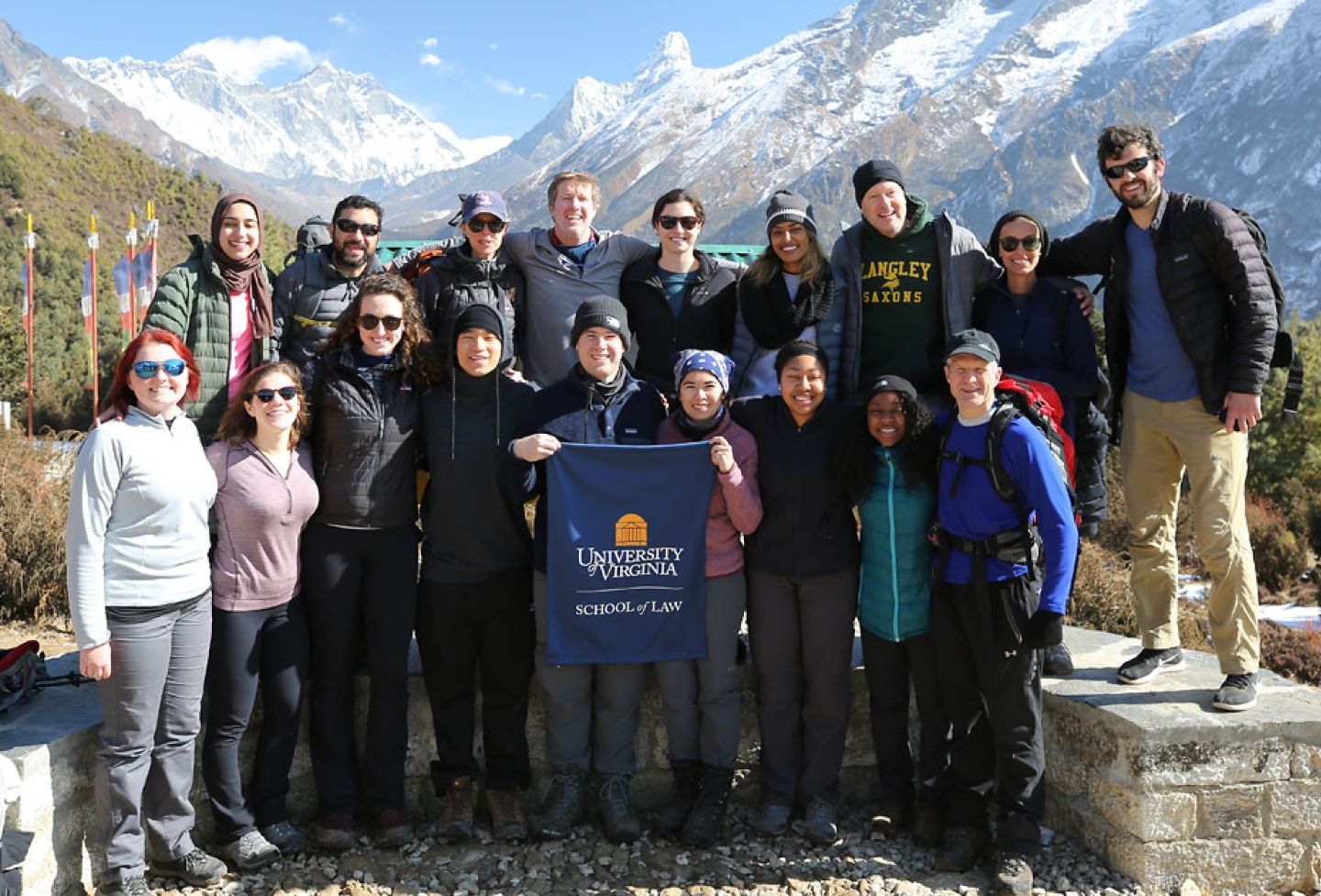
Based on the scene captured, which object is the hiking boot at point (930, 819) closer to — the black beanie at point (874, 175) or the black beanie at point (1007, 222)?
the black beanie at point (1007, 222)

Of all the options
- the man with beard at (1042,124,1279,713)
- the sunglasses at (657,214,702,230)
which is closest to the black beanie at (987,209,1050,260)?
Result: the man with beard at (1042,124,1279,713)

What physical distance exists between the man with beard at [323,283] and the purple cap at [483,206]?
1.67 feet

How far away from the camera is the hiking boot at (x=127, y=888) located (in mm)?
4211

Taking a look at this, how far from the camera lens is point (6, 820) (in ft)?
13.3

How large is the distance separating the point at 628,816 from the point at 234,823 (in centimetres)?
192

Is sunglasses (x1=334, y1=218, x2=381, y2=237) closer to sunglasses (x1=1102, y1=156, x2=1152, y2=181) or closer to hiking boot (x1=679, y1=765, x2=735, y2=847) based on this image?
hiking boot (x1=679, y1=765, x2=735, y2=847)

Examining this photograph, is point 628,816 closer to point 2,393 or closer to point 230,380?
point 230,380

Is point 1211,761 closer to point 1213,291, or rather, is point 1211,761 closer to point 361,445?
point 1213,291

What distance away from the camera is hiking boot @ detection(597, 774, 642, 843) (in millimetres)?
4984

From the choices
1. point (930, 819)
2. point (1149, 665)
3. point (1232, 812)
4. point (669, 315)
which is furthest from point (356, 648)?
point (1232, 812)

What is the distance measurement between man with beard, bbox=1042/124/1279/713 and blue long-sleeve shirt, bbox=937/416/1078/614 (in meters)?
0.95

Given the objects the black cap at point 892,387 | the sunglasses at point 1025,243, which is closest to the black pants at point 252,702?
the black cap at point 892,387

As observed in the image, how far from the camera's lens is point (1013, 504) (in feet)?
14.6

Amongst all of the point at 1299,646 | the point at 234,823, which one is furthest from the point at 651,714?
the point at 1299,646
